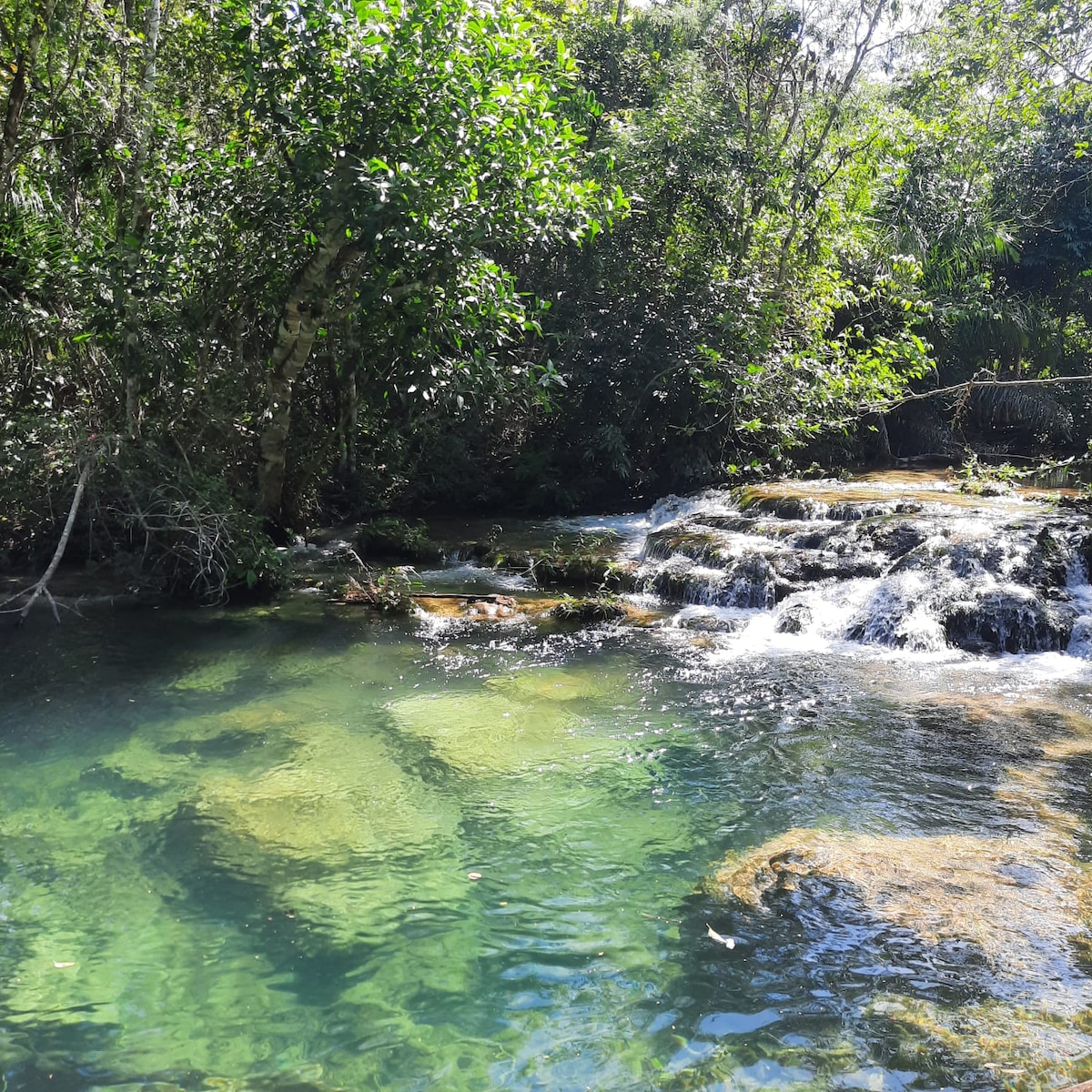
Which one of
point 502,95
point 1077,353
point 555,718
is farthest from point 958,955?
point 1077,353

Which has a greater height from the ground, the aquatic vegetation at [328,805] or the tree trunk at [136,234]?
the tree trunk at [136,234]

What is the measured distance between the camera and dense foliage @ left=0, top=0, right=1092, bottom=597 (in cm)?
802

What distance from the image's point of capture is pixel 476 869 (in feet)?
14.9

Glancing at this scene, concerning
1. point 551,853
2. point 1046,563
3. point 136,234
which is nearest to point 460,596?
point 136,234

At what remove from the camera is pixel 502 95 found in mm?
7523

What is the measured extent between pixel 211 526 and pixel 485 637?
297 centimetres

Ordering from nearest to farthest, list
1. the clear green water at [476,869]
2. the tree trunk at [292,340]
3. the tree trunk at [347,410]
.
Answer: the clear green water at [476,869], the tree trunk at [292,340], the tree trunk at [347,410]

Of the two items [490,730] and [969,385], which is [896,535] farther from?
[490,730]

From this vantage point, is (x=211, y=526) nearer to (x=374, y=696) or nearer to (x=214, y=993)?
(x=374, y=696)

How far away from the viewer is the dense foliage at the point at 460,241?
26.3 feet

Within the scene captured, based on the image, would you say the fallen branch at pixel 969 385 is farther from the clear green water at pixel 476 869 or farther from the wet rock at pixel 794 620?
the clear green water at pixel 476 869

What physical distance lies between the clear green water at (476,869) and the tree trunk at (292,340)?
3.30 meters

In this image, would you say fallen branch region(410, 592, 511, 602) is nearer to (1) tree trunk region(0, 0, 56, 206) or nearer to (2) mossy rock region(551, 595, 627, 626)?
(2) mossy rock region(551, 595, 627, 626)

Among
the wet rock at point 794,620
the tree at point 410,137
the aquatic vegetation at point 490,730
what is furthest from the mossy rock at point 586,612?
the tree at point 410,137
